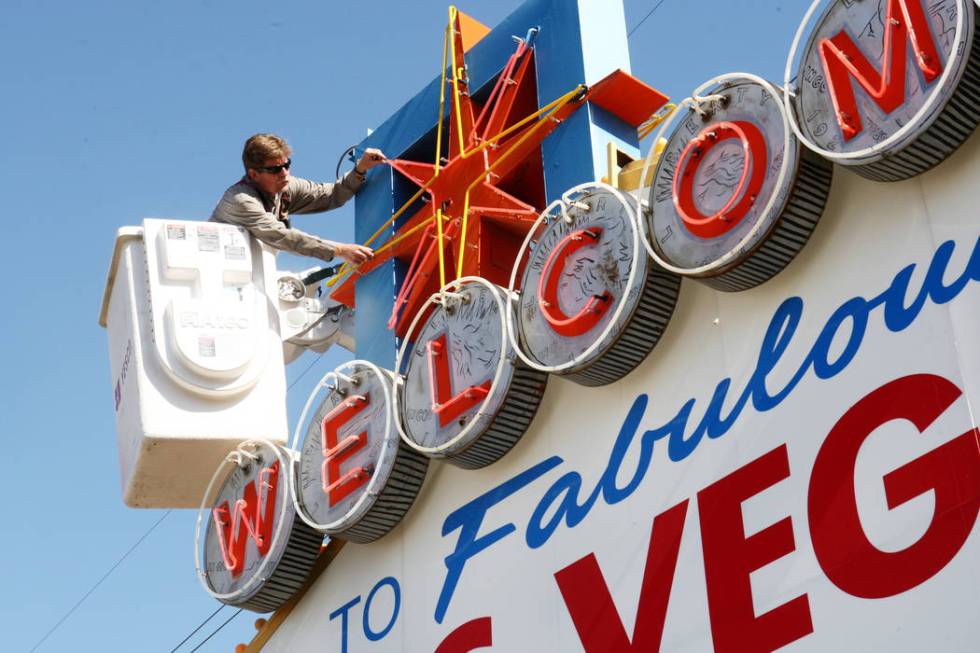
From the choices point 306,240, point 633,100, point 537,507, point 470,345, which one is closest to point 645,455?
point 537,507

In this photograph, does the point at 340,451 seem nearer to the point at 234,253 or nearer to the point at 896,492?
the point at 234,253

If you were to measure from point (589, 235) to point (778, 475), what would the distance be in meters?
2.20

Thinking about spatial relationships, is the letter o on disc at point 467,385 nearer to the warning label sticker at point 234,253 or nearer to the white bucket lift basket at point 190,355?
the white bucket lift basket at point 190,355

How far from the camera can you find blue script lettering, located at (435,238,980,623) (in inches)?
336

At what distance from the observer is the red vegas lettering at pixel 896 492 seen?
7.93m

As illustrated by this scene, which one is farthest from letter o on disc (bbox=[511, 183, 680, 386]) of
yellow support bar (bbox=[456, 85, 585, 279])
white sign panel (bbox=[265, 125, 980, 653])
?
yellow support bar (bbox=[456, 85, 585, 279])

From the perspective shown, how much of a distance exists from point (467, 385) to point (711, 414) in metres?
2.13

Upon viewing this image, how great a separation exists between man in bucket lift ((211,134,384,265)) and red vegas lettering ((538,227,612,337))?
139 inches

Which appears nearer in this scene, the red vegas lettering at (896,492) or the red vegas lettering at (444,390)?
the red vegas lettering at (896,492)

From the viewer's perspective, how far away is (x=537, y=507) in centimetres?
1071

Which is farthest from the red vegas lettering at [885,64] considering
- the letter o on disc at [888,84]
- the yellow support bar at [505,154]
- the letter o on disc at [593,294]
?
the yellow support bar at [505,154]

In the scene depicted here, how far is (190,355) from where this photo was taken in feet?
43.0

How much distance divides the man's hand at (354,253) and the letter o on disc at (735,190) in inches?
181

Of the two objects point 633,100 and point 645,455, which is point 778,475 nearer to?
point 645,455
